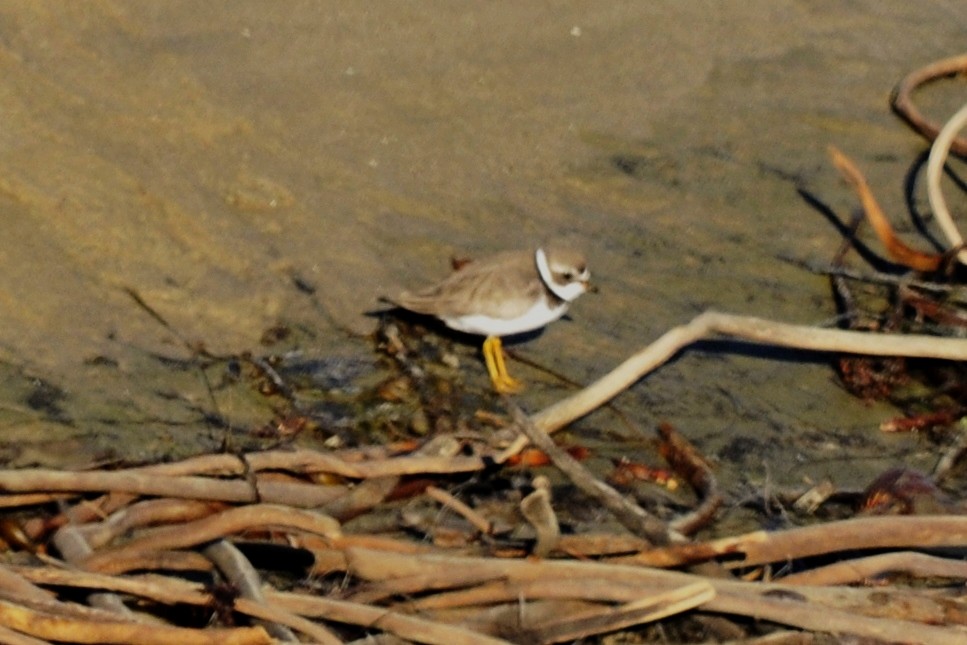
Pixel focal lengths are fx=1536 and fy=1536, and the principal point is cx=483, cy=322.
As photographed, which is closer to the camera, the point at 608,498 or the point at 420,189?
the point at 608,498

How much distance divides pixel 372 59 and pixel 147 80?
1059 mm

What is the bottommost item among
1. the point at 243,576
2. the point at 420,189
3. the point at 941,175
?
the point at 941,175

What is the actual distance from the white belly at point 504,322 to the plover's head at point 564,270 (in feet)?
0.23

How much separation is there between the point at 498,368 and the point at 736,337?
86 cm

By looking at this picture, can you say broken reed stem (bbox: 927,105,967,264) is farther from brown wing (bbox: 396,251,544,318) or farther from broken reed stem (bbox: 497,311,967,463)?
brown wing (bbox: 396,251,544,318)

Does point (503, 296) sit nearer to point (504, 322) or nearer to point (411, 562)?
point (504, 322)

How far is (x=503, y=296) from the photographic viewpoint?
5.48 m

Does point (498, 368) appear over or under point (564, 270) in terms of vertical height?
under

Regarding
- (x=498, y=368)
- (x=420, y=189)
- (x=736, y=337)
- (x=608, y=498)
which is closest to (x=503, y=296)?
(x=498, y=368)

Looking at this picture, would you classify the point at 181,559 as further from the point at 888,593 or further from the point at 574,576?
the point at 888,593

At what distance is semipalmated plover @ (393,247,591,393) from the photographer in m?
5.48

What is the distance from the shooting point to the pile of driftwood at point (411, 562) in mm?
3727

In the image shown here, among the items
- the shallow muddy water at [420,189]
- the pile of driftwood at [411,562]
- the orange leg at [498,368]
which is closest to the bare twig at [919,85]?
the shallow muddy water at [420,189]

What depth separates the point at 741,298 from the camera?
19.7ft
